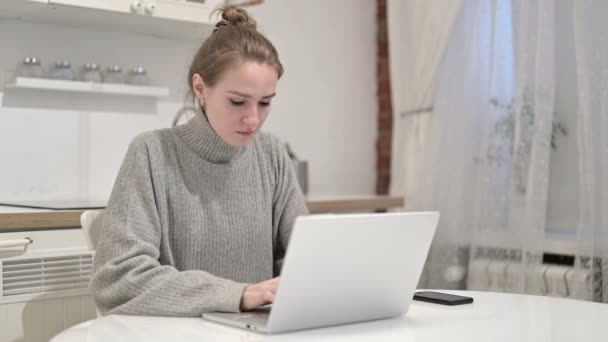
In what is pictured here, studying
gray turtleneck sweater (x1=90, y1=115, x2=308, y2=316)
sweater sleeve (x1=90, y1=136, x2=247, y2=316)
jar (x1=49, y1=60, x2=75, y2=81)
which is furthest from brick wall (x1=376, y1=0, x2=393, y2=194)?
sweater sleeve (x1=90, y1=136, x2=247, y2=316)

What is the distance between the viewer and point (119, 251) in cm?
145

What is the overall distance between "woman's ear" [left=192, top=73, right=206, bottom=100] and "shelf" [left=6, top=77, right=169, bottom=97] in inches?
47.2

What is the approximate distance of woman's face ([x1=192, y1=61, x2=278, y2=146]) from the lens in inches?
63.1

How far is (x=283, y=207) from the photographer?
1.87m

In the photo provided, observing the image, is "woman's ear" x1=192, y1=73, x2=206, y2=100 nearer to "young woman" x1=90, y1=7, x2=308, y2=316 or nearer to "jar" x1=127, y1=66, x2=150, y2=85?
"young woman" x1=90, y1=7, x2=308, y2=316

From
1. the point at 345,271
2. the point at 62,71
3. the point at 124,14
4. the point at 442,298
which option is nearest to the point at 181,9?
the point at 124,14

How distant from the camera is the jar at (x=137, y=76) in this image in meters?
3.00

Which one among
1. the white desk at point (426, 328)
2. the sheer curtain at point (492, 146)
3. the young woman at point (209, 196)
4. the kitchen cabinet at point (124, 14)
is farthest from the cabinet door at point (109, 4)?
the white desk at point (426, 328)

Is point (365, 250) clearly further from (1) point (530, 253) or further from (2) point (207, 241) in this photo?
(1) point (530, 253)

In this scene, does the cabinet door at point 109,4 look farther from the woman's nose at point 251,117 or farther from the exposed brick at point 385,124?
the exposed brick at point 385,124

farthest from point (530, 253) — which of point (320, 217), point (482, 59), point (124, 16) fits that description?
point (320, 217)

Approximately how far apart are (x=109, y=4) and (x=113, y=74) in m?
0.39

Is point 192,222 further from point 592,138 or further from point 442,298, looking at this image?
point 592,138

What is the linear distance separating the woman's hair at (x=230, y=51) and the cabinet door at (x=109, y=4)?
3.26 feet
